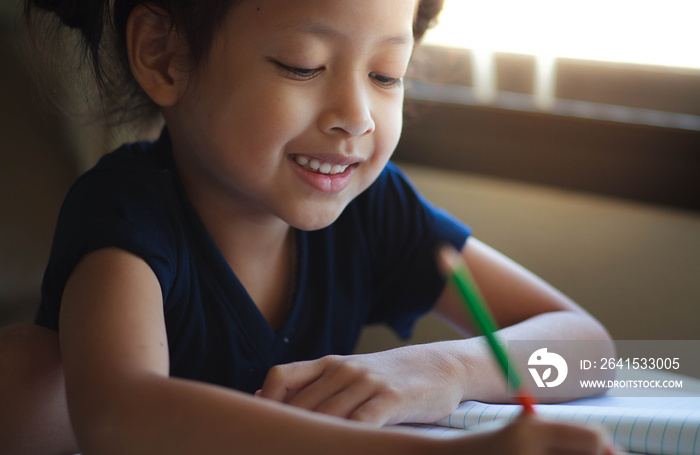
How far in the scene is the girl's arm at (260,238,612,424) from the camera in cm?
48

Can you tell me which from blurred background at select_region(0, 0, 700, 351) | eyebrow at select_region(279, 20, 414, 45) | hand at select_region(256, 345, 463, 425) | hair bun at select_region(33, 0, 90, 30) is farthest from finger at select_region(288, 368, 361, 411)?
blurred background at select_region(0, 0, 700, 351)

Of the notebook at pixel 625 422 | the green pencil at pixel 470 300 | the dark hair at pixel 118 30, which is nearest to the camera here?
the green pencil at pixel 470 300

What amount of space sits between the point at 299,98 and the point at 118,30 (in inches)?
8.4

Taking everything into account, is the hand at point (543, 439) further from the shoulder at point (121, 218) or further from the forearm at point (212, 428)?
the shoulder at point (121, 218)

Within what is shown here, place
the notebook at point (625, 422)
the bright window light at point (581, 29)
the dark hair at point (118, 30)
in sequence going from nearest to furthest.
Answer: the notebook at point (625, 422), the dark hair at point (118, 30), the bright window light at point (581, 29)

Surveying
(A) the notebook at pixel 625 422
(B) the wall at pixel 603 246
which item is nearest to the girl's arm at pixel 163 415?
(A) the notebook at pixel 625 422

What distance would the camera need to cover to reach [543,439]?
13.4 inches

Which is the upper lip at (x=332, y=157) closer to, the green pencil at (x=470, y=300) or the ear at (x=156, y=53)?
the ear at (x=156, y=53)

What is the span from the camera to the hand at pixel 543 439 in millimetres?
335

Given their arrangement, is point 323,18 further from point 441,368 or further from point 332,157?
point 441,368

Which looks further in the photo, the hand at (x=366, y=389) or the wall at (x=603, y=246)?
the wall at (x=603, y=246)

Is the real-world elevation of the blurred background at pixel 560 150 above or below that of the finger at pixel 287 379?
above

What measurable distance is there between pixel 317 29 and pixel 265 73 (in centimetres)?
5

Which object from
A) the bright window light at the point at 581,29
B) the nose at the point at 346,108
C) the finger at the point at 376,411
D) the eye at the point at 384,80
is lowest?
the finger at the point at 376,411
